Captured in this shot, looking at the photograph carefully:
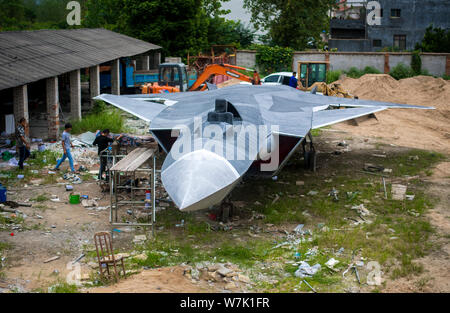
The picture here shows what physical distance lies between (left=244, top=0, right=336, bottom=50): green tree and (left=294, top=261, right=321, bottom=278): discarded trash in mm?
50357

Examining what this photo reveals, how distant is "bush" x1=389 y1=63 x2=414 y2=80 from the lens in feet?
143

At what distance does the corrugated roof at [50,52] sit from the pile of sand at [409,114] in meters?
15.2

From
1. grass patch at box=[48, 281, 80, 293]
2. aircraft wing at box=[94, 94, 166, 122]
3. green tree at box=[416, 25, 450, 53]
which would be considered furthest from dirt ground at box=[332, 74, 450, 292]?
green tree at box=[416, 25, 450, 53]

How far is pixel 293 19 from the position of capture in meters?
57.6

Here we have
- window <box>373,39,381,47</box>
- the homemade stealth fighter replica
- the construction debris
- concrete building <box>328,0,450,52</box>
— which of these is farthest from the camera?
window <box>373,39,381,47</box>

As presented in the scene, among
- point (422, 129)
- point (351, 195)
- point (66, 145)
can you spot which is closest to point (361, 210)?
point (351, 195)

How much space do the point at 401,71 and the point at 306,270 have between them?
3762 centimetres

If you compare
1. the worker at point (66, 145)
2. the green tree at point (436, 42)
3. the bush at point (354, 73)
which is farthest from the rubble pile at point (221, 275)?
Answer: the green tree at point (436, 42)

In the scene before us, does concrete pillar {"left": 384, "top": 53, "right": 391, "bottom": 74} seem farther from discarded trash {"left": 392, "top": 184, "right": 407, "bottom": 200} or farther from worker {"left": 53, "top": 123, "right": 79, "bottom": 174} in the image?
worker {"left": 53, "top": 123, "right": 79, "bottom": 174}

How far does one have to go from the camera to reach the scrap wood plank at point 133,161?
1311 centimetres

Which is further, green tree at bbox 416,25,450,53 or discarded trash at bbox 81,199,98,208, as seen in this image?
green tree at bbox 416,25,450,53

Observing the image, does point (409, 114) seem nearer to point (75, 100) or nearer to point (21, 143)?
point (75, 100)

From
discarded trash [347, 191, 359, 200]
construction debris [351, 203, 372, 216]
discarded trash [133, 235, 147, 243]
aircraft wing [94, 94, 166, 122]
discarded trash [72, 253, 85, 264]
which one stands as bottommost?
discarded trash [72, 253, 85, 264]
